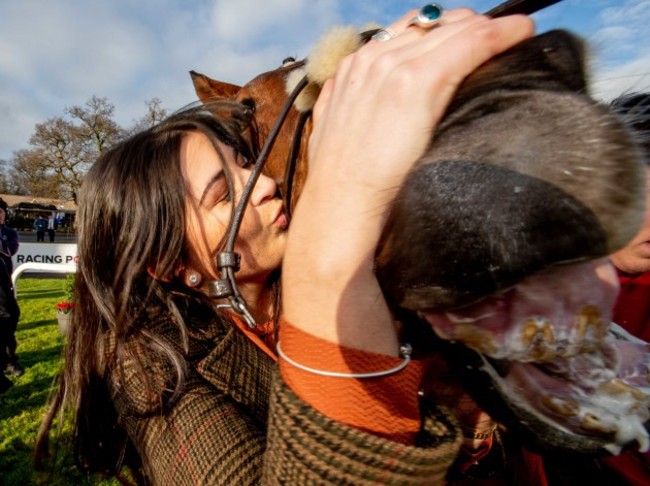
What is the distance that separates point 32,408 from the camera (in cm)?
496

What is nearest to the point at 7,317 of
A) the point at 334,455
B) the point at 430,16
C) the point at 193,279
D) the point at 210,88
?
the point at 210,88

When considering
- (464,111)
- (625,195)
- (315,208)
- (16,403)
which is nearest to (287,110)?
(315,208)

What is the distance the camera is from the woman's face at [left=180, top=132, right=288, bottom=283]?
1550mm

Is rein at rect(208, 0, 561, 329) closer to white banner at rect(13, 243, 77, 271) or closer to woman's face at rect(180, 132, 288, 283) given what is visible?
woman's face at rect(180, 132, 288, 283)

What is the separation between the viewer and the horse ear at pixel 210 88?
2.18m

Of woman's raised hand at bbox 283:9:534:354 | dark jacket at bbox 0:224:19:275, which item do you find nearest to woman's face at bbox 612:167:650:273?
woman's raised hand at bbox 283:9:534:354

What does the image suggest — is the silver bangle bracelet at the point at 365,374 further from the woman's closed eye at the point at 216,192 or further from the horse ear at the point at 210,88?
the horse ear at the point at 210,88

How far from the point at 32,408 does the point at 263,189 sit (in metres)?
5.14

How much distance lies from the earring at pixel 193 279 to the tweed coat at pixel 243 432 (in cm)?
16

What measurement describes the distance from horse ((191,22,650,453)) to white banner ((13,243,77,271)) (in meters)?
12.9

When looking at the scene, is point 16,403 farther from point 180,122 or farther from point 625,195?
point 625,195

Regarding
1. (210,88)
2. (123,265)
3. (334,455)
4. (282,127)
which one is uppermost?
(210,88)

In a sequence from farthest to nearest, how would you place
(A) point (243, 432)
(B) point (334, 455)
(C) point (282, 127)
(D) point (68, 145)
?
(D) point (68, 145)
(C) point (282, 127)
(A) point (243, 432)
(B) point (334, 455)

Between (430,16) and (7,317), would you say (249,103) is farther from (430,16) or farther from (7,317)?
(7,317)
